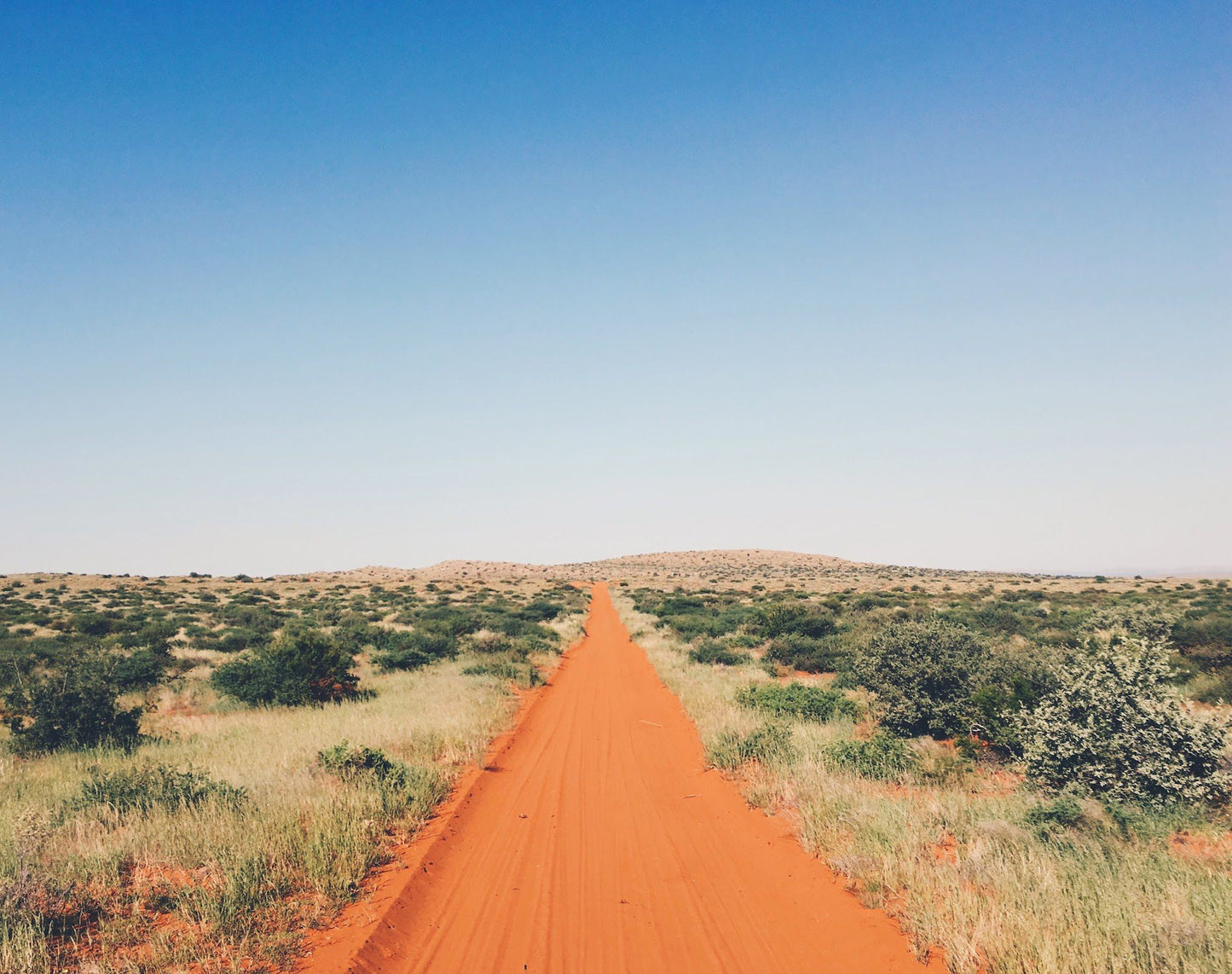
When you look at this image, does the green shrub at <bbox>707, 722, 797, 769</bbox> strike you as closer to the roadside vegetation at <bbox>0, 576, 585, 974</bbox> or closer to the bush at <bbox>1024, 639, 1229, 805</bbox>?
the bush at <bbox>1024, 639, 1229, 805</bbox>

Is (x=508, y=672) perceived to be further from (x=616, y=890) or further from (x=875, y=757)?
(x=616, y=890)

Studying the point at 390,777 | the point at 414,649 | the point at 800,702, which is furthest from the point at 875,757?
the point at 414,649

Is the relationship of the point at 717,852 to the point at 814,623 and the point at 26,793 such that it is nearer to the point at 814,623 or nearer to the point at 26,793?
the point at 26,793

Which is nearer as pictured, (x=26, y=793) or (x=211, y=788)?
(x=211, y=788)

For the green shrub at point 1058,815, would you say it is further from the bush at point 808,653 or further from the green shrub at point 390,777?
the bush at point 808,653

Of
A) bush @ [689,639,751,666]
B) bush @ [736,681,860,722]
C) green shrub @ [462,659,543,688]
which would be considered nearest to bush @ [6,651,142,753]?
green shrub @ [462,659,543,688]

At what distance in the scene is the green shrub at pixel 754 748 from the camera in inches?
424

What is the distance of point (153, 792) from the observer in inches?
336

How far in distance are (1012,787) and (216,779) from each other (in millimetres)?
12656

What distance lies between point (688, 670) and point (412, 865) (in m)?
14.2

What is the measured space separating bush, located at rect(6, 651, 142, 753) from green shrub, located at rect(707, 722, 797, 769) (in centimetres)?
1211

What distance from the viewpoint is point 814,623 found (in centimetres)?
2577

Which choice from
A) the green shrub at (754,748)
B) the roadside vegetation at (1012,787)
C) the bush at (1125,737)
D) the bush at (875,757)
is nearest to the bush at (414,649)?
the roadside vegetation at (1012,787)

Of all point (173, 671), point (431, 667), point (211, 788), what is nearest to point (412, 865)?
point (211, 788)
